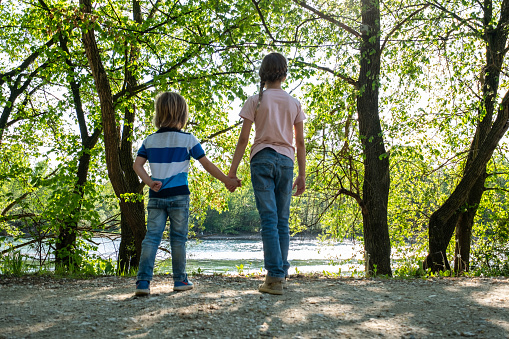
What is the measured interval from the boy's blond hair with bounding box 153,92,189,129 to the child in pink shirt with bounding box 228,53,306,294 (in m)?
0.53

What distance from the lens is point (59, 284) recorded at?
422 centimetres

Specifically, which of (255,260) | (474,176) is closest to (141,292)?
(474,176)

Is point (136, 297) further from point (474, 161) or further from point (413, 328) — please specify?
point (474, 161)

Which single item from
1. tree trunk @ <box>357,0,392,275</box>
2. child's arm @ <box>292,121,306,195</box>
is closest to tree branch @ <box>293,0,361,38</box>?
tree trunk @ <box>357,0,392,275</box>

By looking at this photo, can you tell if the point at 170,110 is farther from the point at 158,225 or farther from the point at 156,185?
the point at 158,225

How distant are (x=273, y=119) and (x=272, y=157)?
0.32 m

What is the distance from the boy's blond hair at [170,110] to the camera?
135 inches

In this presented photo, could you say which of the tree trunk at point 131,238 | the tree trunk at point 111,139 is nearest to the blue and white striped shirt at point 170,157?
the tree trunk at point 111,139

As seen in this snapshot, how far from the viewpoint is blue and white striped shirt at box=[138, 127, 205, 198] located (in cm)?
333

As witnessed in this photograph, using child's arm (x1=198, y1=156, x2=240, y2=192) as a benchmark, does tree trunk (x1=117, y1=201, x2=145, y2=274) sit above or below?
below

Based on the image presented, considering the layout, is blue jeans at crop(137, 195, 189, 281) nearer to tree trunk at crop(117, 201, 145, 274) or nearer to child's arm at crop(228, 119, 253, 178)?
child's arm at crop(228, 119, 253, 178)

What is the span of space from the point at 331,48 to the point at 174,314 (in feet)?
20.6

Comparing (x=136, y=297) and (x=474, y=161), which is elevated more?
(x=474, y=161)

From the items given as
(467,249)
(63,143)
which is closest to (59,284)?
(63,143)
